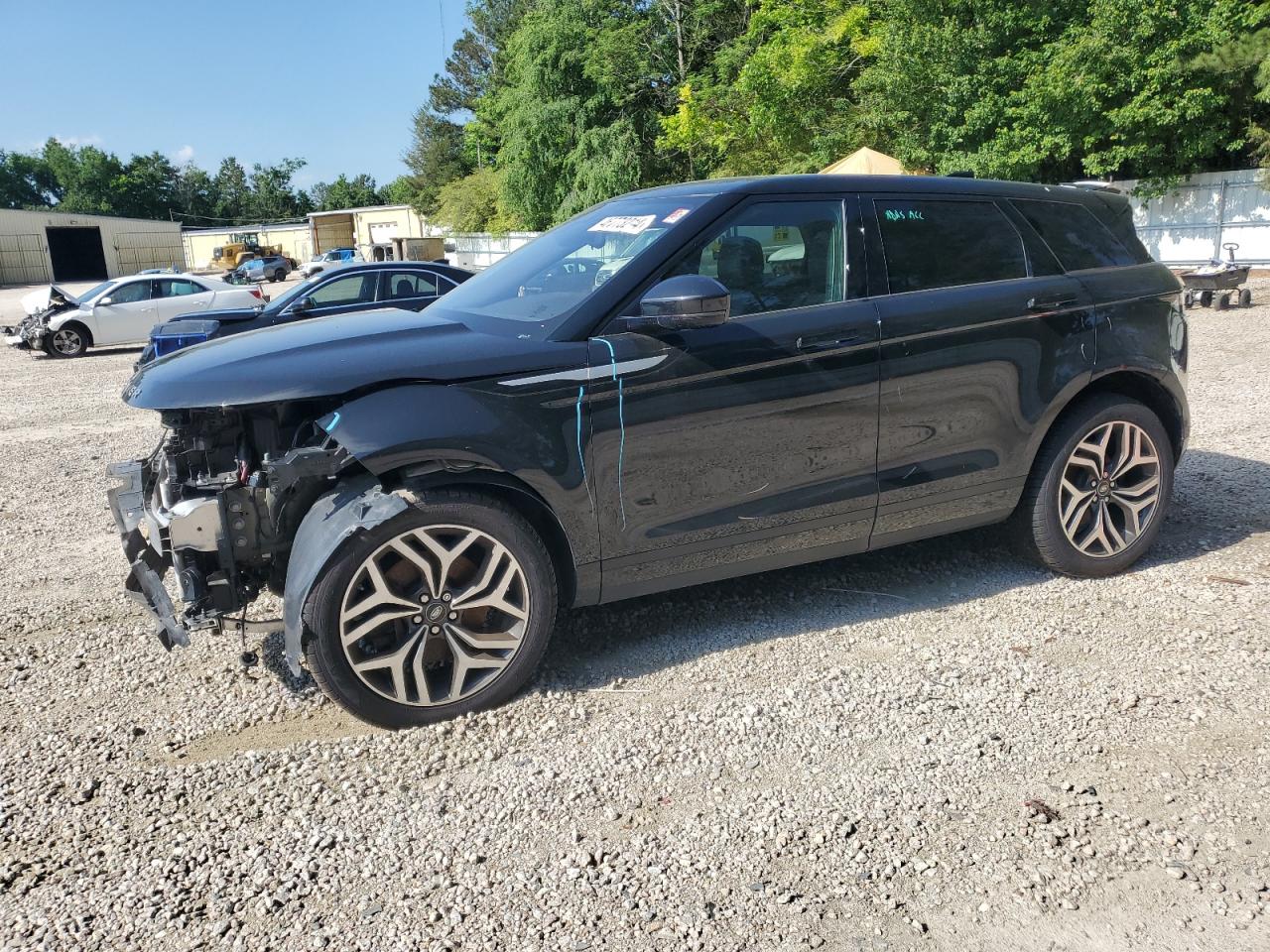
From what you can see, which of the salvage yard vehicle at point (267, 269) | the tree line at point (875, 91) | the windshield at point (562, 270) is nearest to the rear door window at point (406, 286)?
the windshield at point (562, 270)

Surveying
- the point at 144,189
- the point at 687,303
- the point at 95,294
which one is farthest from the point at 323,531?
the point at 144,189

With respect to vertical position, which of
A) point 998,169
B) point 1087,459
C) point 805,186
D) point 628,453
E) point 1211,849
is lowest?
point 1211,849

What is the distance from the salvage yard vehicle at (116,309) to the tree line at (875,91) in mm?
19004

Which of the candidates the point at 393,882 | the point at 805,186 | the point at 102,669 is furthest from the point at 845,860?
the point at 102,669

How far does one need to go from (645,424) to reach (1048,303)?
205cm

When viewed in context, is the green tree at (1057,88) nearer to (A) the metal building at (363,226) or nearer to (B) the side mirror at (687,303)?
(B) the side mirror at (687,303)

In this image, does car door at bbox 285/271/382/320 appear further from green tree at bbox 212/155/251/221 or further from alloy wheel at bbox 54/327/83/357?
green tree at bbox 212/155/251/221

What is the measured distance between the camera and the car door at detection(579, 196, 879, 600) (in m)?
3.54

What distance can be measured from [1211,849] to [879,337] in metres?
2.13

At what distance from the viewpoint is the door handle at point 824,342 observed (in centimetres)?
379

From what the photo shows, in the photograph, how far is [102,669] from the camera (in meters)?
3.95

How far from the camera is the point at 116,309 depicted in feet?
61.0

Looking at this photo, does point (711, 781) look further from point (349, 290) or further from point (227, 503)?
point (349, 290)

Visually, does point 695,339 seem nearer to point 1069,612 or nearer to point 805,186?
point 805,186
